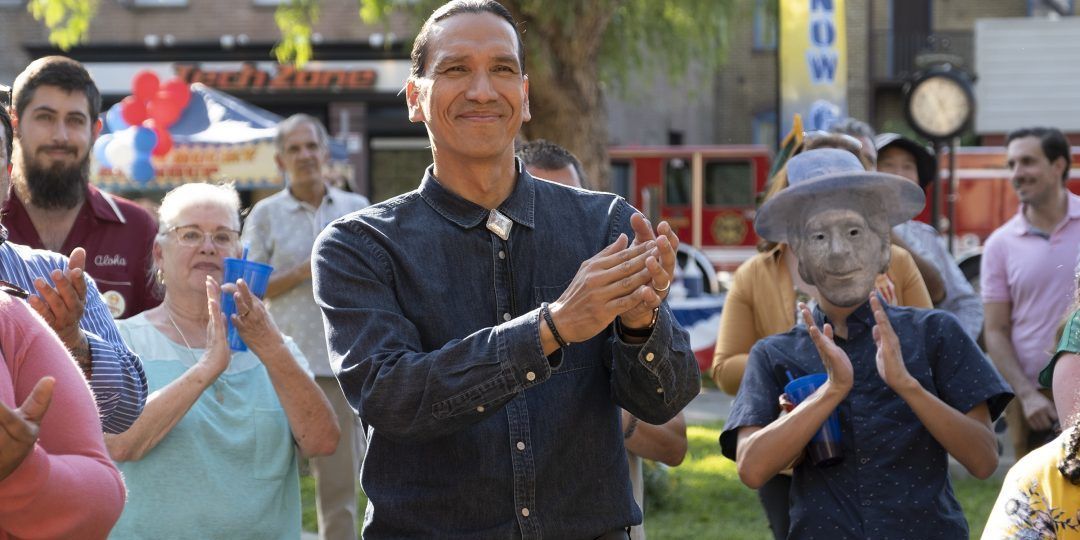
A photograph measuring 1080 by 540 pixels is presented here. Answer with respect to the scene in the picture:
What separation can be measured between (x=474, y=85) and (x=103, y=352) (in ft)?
3.40

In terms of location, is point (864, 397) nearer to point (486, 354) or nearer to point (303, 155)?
point (486, 354)

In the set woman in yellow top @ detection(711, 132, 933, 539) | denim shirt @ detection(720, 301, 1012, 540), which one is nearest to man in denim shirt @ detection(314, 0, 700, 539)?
denim shirt @ detection(720, 301, 1012, 540)

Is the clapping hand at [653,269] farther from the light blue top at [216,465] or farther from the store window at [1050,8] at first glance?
the store window at [1050,8]

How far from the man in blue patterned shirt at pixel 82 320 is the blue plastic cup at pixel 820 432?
177 cm

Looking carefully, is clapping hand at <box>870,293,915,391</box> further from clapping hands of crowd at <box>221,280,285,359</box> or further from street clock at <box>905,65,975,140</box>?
street clock at <box>905,65,975,140</box>

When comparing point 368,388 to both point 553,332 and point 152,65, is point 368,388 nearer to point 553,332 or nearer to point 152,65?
point 553,332

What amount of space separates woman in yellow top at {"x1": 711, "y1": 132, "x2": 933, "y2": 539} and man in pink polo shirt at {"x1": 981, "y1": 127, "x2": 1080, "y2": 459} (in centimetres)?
201

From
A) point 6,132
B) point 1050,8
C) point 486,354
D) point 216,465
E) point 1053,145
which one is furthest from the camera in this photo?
point 1050,8

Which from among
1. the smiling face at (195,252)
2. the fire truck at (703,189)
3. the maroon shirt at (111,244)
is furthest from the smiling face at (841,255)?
the fire truck at (703,189)

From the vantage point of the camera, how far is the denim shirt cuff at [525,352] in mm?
2598

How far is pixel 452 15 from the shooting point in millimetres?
2924

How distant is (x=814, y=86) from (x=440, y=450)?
9.46 metres

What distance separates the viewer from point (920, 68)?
14211 mm

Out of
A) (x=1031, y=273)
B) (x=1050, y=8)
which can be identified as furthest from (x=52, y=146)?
(x=1050, y=8)
